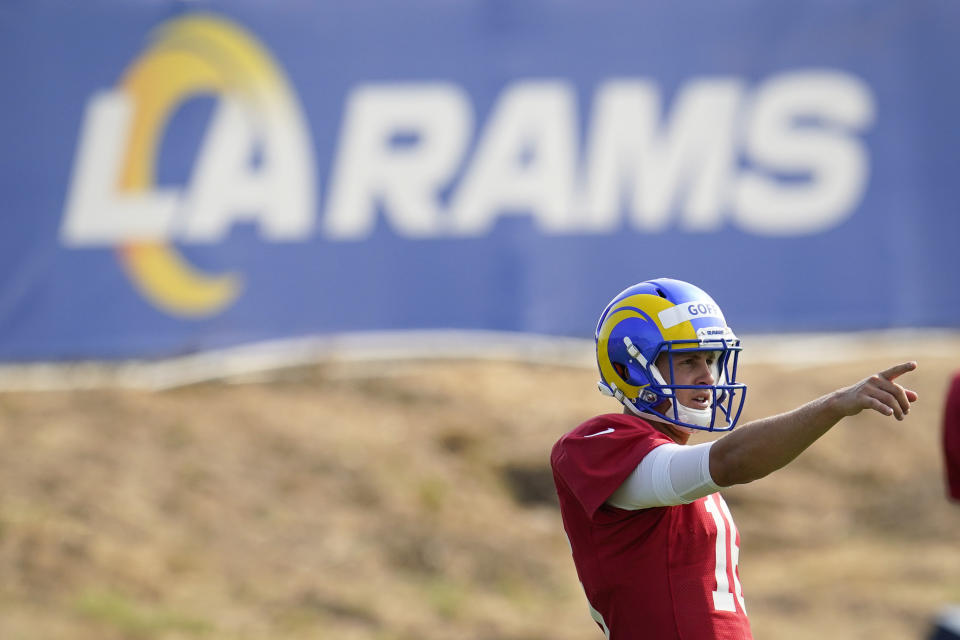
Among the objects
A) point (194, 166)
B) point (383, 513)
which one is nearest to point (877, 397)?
point (383, 513)

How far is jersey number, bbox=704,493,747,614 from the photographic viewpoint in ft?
11.4

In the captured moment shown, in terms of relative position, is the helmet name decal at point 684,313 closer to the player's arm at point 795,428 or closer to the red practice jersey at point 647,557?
the red practice jersey at point 647,557

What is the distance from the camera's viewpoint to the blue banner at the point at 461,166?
10.5 m

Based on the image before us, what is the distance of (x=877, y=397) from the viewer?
9.21ft

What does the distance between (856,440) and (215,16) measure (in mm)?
6647

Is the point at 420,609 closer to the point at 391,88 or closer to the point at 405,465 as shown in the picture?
the point at 405,465

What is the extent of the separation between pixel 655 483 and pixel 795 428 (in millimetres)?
435

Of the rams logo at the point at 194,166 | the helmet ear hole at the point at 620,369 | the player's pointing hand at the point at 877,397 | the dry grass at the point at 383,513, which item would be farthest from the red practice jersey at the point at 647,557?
the rams logo at the point at 194,166

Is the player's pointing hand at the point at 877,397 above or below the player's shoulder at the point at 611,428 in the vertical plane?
above

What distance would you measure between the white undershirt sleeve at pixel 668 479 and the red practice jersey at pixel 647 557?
0.09 m

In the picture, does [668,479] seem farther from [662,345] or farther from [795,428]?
[662,345]

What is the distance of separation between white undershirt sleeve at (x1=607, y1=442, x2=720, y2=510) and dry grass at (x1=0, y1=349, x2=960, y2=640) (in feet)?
17.2

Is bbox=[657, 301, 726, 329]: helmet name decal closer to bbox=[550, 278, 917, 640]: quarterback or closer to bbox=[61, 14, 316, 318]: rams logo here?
bbox=[550, 278, 917, 640]: quarterback

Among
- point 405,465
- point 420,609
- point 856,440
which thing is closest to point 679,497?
point 420,609
